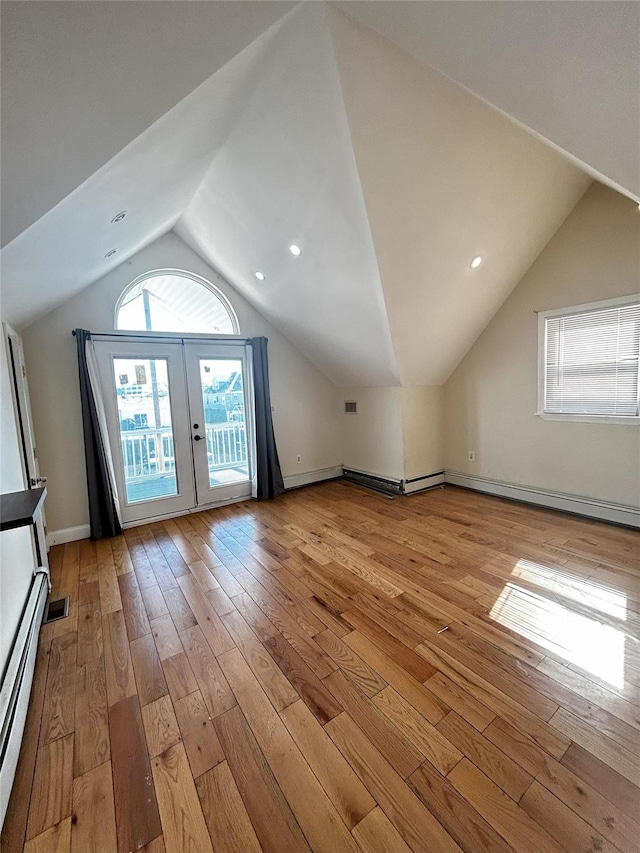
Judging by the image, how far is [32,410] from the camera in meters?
3.23

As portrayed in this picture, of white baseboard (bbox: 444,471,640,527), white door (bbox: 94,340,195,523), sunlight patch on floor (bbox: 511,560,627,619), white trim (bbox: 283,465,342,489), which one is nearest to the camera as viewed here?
sunlight patch on floor (bbox: 511,560,627,619)

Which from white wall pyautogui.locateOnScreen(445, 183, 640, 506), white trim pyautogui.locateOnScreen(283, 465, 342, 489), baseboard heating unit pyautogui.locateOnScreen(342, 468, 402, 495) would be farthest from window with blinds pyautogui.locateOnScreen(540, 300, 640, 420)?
white trim pyautogui.locateOnScreen(283, 465, 342, 489)

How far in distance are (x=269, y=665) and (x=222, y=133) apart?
10.4 ft

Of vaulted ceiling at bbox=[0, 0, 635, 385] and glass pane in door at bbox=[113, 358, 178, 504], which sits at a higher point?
vaulted ceiling at bbox=[0, 0, 635, 385]

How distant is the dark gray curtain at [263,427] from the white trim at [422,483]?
1757 millimetres

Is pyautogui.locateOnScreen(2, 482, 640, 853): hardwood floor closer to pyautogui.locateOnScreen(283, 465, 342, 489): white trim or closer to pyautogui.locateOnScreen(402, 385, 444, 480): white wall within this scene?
pyautogui.locateOnScreen(402, 385, 444, 480): white wall

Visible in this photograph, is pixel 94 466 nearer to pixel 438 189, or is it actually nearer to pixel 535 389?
pixel 438 189

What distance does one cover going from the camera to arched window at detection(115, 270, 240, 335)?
3744 mm

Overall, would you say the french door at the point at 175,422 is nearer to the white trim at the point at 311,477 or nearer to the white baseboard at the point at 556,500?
the white trim at the point at 311,477

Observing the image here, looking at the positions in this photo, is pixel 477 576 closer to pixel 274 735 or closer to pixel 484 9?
pixel 274 735

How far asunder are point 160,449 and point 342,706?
10.6ft

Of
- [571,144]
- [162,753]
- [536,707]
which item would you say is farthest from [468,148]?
[162,753]

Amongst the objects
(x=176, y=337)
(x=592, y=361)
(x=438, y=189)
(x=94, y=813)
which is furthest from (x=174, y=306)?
(x=592, y=361)

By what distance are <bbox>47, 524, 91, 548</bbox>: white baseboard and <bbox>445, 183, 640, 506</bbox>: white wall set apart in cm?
445
